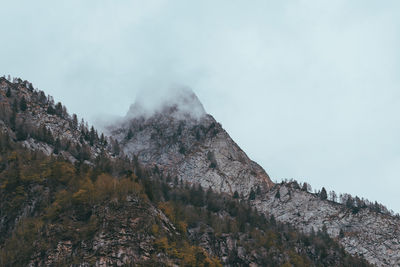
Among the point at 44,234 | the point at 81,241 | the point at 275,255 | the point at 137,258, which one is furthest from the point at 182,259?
the point at 275,255

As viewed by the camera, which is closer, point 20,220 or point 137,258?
point 137,258

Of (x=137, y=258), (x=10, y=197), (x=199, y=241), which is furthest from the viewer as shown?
(x=199, y=241)

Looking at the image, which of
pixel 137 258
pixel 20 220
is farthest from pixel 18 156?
pixel 137 258

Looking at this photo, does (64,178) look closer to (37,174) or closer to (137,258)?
(37,174)

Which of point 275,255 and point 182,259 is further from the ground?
point 275,255

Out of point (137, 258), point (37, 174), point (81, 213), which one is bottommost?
point (137, 258)

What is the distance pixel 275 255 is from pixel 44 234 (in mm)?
84317

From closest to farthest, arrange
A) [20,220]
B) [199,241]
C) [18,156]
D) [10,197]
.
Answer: [20,220]
[10,197]
[18,156]
[199,241]

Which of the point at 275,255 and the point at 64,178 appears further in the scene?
the point at 275,255

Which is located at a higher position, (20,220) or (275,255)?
(275,255)

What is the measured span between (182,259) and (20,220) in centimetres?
4627

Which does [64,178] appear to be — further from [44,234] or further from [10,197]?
[44,234]

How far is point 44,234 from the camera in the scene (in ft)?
488

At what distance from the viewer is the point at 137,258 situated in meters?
146
